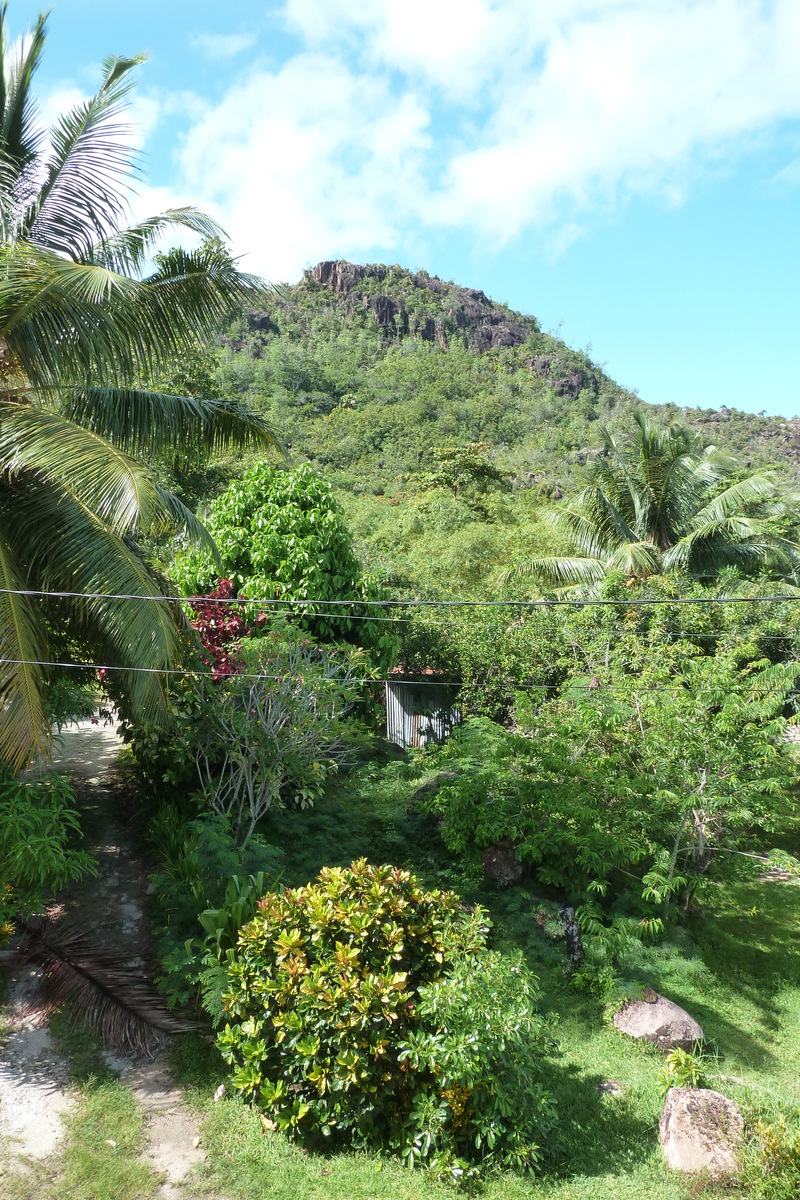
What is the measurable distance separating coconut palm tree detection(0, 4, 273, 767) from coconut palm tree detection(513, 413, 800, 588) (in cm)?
915

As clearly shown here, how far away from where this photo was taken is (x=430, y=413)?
4469 cm

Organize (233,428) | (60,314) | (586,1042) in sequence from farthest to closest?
(233,428)
(586,1042)
(60,314)

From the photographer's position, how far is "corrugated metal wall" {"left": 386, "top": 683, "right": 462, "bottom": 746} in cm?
1470

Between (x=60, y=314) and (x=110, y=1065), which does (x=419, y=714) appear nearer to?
(x=110, y=1065)

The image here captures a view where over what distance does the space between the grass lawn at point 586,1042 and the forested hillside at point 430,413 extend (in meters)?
4.86

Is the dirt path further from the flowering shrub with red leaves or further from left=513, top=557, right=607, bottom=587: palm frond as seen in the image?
left=513, top=557, right=607, bottom=587: palm frond

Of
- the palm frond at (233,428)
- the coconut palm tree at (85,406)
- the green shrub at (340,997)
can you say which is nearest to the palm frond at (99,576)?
the coconut palm tree at (85,406)

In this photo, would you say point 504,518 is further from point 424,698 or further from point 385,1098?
point 385,1098

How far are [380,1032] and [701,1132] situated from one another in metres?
2.13

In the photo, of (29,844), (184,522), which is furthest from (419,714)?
(29,844)

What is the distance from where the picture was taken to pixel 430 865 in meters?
9.27

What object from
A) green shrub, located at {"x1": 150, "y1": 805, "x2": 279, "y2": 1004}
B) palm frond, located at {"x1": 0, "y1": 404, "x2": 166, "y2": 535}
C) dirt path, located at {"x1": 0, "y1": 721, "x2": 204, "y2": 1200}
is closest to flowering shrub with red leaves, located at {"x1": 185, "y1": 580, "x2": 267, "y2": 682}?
green shrub, located at {"x1": 150, "y1": 805, "x2": 279, "y2": 1004}

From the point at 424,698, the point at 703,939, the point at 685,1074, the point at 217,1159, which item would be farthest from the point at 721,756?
the point at 424,698

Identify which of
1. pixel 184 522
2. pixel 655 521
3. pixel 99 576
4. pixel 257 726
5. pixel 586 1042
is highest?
pixel 655 521
